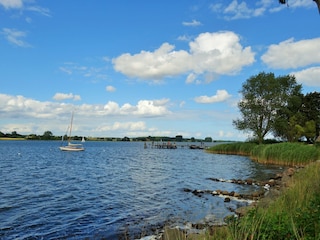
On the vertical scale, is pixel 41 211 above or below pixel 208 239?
below

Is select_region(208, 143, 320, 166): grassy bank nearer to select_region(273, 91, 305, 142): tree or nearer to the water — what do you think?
select_region(273, 91, 305, 142): tree

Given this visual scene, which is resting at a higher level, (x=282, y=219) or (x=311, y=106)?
(x=311, y=106)

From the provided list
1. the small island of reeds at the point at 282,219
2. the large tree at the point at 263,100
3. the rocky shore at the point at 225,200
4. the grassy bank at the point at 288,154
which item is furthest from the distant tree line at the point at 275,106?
the small island of reeds at the point at 282,219

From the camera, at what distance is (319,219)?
19.6 ft

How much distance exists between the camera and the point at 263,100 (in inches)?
2304

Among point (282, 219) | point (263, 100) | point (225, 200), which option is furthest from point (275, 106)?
point (282, 219)

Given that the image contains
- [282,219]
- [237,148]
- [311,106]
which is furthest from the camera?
[237,148]

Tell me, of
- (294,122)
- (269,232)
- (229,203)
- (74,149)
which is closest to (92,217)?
(229,203)

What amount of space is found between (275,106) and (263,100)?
2.58m

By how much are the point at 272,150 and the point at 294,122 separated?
18639 millimetres

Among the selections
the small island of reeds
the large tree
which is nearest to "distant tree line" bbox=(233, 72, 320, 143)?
the large tree

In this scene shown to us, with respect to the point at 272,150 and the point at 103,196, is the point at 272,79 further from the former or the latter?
the point at 103,196

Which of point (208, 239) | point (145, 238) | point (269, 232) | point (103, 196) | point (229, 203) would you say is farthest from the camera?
point (103, 196)

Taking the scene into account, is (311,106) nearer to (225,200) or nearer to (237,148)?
(237,148)
